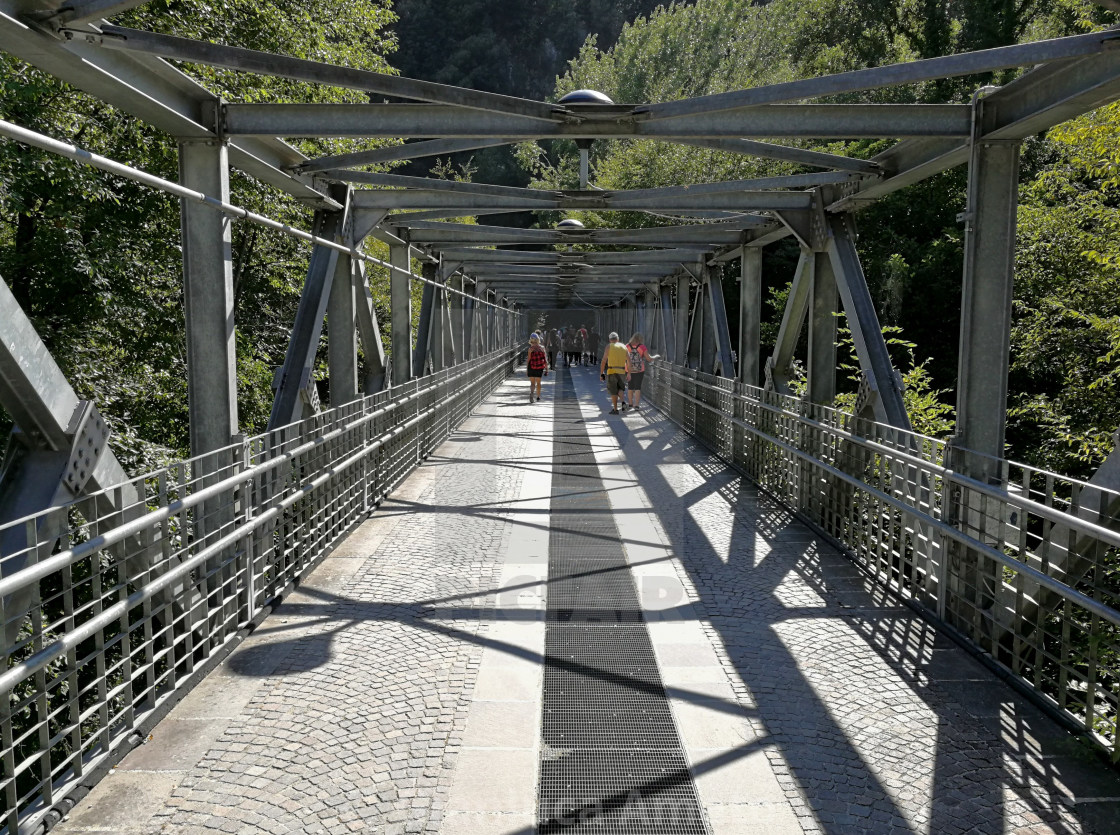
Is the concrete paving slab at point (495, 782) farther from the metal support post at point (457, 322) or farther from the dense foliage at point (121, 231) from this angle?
the metal support post at point (457, 322)

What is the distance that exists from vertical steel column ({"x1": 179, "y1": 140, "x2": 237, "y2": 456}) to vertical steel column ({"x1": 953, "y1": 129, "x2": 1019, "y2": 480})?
4.13 meters

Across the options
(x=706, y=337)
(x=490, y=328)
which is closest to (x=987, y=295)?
(x=706, y=337)

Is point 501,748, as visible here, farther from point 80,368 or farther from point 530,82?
point 530,82

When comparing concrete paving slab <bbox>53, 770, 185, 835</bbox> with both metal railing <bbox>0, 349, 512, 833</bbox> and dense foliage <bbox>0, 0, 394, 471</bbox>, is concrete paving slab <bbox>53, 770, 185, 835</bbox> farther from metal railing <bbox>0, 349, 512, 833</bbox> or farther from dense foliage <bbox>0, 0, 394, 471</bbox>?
dense foliage <bbox>0, 0, 394, 471</bbox>

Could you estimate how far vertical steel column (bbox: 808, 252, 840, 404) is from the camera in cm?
860

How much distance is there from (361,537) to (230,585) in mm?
2483

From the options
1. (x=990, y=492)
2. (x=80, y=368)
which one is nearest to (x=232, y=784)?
(x=990, y=492)

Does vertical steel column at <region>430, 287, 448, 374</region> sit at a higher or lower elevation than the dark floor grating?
higher

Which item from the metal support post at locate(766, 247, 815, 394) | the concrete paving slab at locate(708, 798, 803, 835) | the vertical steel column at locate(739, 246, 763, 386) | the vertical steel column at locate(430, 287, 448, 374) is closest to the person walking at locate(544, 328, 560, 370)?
the vertical steel column at locate(430, 287, 448, 374)

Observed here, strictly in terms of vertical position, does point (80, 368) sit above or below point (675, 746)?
above

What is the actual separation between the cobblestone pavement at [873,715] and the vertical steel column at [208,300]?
→ 3.05 m

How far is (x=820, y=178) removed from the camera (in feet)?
27.0

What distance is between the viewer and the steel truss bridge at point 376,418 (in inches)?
143

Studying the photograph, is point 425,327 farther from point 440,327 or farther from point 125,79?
point 125,79
